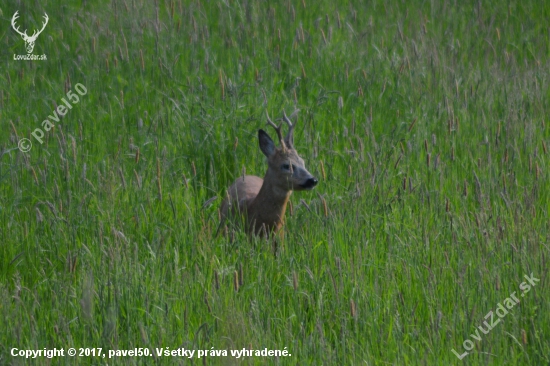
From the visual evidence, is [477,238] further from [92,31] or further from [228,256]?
[92,31]

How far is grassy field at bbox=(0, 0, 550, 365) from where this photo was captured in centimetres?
431

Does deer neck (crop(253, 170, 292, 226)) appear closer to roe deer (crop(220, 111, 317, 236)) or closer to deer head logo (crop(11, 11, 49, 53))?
roe deer (crop(220, 111, 317, 236))

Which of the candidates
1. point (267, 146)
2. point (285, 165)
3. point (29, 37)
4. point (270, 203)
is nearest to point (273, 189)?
point (270, 203)

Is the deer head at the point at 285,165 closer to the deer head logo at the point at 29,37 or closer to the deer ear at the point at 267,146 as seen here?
the deer ear at the point at 267,146

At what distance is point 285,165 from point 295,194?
0.56 metres

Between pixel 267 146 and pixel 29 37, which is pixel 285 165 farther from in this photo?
pixel 29 37

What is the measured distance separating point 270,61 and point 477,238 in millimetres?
3575

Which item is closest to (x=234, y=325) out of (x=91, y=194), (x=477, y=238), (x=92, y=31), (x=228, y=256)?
(x=228, y=256)

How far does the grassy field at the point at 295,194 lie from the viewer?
4.31m

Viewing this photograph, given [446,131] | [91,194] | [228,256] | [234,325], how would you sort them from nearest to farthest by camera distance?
[234,325], [228,256], [91,194], [446,131]

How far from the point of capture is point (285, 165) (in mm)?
6164

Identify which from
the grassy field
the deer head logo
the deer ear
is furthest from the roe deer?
the deer head logo

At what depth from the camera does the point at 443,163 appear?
641 centimetres

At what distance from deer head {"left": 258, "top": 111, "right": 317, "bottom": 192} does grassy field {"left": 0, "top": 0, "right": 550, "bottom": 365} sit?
7.0 inches
